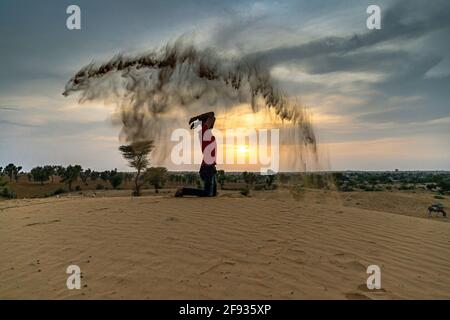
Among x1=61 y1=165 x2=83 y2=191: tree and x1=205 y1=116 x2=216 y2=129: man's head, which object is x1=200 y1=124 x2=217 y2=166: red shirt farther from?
x1=61 y1=165 x2=83 y2=191: tree

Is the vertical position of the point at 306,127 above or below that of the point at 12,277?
above

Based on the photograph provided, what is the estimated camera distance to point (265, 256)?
7.11 meters

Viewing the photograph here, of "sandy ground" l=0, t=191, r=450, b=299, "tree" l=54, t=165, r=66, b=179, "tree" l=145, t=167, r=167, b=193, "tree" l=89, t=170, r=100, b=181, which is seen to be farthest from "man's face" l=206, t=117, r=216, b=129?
"tree" l=89, t=170, r=100, b=181

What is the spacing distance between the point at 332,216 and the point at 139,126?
818 cm

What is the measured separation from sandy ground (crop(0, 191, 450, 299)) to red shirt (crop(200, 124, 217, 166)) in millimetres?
2009

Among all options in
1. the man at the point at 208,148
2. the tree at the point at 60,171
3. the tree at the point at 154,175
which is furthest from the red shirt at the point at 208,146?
the tree at the point at 60,171

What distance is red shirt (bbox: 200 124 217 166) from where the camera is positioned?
13008mm

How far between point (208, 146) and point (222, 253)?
6.32 metres

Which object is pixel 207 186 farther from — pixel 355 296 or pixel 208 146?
pixel 355 296

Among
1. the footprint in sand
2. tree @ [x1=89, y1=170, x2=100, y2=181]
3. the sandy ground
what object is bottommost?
the footprint in sand

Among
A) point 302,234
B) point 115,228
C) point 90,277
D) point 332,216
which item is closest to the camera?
point 90,277
